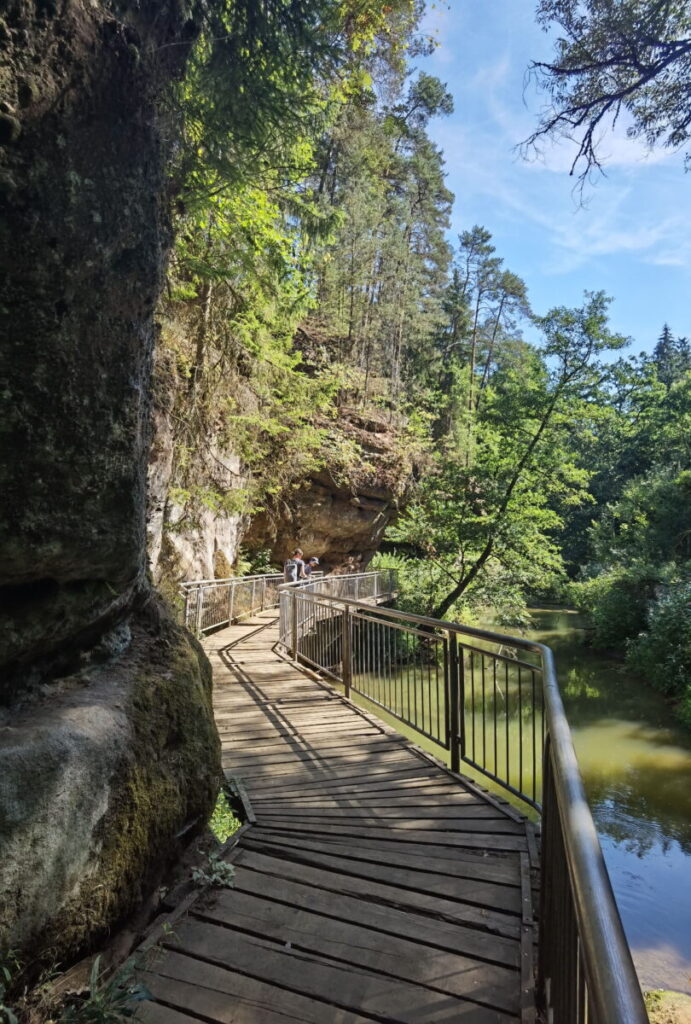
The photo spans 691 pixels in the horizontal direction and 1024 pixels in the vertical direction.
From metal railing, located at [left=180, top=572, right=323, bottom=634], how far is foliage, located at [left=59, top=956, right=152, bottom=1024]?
7.17 metres

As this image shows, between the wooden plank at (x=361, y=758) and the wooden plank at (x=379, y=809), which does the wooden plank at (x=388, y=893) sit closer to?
the wooden plank at (x=379, y=809)

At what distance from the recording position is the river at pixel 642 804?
584 centimetres

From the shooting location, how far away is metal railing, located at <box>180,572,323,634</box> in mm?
10430

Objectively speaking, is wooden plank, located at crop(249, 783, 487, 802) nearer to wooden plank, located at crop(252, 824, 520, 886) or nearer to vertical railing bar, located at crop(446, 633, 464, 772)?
vertical railing bar, located at crop(446, 633, 464, 772)

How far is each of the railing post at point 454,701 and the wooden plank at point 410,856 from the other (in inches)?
42.9

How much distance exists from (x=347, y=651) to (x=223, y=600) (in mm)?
6997

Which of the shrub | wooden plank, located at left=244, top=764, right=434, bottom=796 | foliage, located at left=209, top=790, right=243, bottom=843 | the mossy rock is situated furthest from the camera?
the shrub

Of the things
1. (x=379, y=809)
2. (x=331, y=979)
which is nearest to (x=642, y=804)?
(x=379, y=809)

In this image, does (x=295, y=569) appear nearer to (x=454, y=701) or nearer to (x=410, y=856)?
(x=454, y=701)

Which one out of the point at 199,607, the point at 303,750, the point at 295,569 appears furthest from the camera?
the point at 295,569

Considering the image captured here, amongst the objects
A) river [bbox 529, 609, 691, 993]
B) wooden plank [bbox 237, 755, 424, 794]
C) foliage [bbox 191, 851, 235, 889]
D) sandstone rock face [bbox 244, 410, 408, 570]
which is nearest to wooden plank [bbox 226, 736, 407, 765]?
wooden plank [bbox 237, 755, 424, 794]

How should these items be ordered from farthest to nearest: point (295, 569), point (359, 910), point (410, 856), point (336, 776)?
point (295, 569) → point (336, 776) → point (410, 856) → point (359, 910)

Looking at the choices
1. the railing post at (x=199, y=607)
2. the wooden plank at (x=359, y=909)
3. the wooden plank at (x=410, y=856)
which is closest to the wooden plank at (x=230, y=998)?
the wooden plank at (x=359, y=909)

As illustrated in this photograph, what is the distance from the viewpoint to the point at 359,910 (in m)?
2.74
